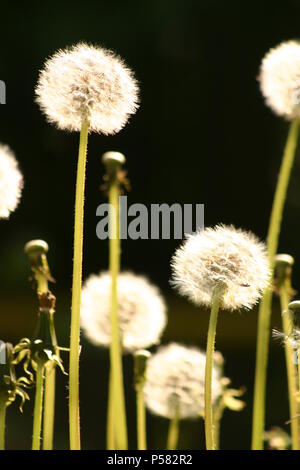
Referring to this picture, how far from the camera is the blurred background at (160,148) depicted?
2.75 m

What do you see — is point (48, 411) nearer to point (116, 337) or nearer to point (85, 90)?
point (116, 337)

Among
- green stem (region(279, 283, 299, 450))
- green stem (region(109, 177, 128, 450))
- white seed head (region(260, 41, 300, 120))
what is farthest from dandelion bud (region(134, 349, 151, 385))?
white seed head (region(260, 41, 300, 120))

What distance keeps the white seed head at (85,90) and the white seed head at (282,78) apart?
0.23 metres

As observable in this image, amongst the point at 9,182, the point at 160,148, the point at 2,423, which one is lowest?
the point at 2,423

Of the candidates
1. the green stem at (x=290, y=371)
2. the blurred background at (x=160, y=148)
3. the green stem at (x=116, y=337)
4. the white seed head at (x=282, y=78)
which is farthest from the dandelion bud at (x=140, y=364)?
the blurred background at (x=160, y=148)

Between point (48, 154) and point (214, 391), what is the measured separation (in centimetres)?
212

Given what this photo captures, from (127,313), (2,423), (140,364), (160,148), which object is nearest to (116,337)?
(140,364)

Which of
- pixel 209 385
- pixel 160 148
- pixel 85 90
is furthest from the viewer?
pixel 160 148

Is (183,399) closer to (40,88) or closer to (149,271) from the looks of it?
(40,88)

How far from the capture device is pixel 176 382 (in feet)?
3.21

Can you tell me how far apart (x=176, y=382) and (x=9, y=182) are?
360mm

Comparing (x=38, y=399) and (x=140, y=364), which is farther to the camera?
(x=140, y=364)

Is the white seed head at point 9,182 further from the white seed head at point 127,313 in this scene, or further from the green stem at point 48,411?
the white seed head at point 127,313

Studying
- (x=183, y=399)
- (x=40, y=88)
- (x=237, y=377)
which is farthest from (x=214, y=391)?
(x=237, y=377)
